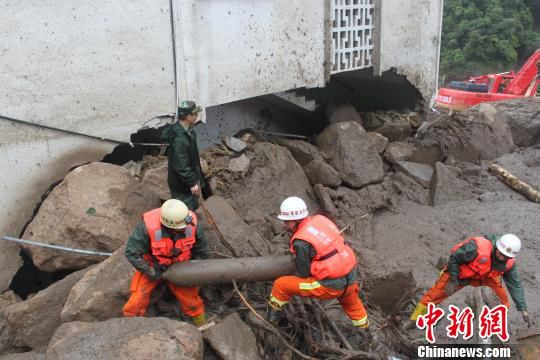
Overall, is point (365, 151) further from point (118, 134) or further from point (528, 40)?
point (528, 40)

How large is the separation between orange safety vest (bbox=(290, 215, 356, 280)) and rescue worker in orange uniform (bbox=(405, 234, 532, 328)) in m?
1.52

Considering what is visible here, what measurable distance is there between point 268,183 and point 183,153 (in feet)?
7.01

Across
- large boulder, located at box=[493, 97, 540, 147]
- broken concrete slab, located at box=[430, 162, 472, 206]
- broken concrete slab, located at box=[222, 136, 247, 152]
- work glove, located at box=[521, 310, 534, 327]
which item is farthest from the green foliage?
work glove, located at box=[521, 310, 534, 327]

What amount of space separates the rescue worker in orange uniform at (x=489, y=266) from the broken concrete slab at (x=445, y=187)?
9.70 feet

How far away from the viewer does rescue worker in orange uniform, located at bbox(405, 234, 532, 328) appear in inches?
194

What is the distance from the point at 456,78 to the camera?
2942 centimetres

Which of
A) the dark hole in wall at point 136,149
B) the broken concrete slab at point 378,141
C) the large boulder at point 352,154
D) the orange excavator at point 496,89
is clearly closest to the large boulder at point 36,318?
the dark hole in wall at point 136,149

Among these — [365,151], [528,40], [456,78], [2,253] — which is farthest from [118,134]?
[528,40]

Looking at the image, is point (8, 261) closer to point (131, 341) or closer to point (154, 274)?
point (154, 274)

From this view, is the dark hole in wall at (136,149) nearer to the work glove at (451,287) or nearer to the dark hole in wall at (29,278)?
the dark hole in wall at (29,278)

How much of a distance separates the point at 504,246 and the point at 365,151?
3429 mm

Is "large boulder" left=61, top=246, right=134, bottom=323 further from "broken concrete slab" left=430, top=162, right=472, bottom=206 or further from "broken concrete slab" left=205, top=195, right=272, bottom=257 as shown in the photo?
"broken concrete slab" left=430, top=162, right=472, bottom=206

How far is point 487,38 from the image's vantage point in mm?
28734

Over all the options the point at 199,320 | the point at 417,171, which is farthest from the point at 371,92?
the point at 199,320
